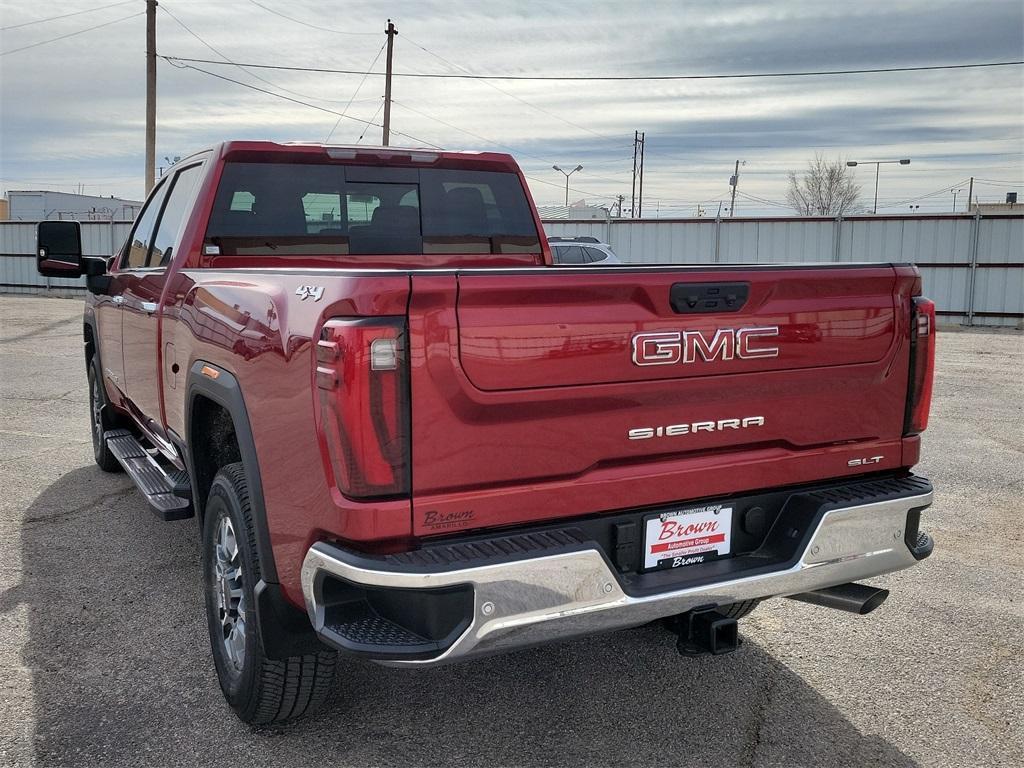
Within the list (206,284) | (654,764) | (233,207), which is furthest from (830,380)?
(233,207)

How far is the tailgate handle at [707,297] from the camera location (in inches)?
110

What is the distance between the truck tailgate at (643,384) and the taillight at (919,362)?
45 mm

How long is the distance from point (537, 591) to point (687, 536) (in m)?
0.61

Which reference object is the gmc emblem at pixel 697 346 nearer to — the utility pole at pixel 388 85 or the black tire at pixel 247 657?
the black tire at pixel 247 657

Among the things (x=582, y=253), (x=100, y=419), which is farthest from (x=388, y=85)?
(x=100, y=419)

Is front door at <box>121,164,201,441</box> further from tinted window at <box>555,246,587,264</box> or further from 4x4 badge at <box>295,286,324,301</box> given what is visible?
tinted window at <box>555,246,587,264</box>

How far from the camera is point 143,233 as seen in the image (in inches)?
220

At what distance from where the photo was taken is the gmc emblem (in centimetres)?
276

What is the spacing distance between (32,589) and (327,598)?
8.70 feet

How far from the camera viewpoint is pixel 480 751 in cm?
311

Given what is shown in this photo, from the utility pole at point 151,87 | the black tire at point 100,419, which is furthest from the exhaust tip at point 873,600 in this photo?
the utility pole at point 151,87

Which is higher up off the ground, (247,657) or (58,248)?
(58,248)

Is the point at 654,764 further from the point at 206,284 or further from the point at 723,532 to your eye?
the point at 206,284

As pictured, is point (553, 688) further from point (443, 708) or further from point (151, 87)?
point (151, 87)
